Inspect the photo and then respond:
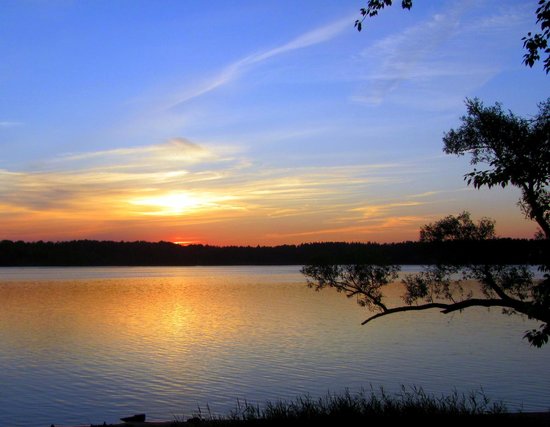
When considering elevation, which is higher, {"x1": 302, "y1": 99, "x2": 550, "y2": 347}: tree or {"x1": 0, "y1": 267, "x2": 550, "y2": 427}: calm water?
{"x1": 302, "y1": 99, "x2": 550, "y2": 347}: tree

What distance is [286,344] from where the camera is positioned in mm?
35125

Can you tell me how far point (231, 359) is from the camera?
30469 mm

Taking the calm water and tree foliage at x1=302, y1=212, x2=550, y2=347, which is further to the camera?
the calm water

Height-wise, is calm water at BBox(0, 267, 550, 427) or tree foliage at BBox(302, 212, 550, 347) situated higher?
tree foliage at BBox(302, 212, 550, 347)

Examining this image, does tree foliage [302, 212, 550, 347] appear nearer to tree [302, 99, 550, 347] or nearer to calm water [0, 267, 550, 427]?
tree [302, 99, 550, 347]

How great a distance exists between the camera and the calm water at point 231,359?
2192cm

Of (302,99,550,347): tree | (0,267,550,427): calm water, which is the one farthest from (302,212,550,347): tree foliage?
(0,267,550,427): calm water

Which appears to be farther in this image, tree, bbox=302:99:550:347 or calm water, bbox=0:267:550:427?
calm water, bbox=0:267:550:427

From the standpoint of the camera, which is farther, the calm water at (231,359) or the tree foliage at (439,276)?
the calm water at (231,359)

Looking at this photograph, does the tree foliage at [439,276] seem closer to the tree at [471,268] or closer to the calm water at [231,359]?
the tree at [471,268]

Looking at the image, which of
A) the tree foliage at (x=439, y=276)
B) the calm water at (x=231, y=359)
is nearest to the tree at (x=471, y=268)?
the tree foliage at (x=439, y=276)

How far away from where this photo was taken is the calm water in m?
21.9

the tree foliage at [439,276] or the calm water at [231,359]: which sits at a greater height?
the tree foliage at [439,276]

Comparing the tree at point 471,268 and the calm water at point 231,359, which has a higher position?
the tree at point 471,268
